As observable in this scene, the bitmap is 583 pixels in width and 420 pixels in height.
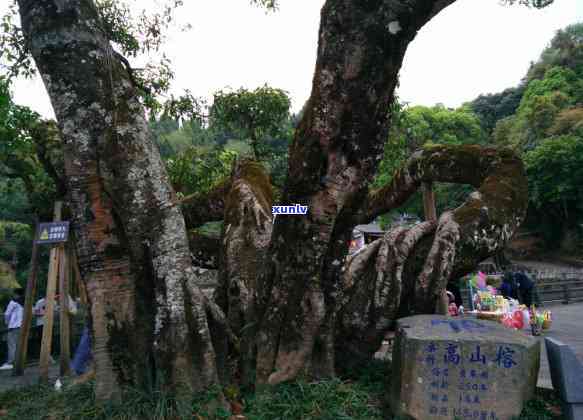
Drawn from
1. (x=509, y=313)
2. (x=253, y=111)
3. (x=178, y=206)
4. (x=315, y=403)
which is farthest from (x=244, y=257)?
(x=509, y=313)

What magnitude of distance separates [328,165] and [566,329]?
348 inches

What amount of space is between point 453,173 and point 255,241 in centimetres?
254

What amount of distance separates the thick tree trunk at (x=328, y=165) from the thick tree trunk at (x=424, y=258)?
0.55 m

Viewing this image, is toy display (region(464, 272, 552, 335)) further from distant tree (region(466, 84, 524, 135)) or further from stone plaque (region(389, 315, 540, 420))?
distant tree (region(466, 84, 524, 135))

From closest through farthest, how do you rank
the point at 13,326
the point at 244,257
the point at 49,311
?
the point at 244,257 → the point at 49,311 → the point at 13,326

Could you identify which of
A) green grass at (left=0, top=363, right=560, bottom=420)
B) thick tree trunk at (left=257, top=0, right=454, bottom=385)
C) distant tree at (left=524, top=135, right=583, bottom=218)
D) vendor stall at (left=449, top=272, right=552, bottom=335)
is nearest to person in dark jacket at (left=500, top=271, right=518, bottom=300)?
vendor stall at (left=449, top=272, right=552, bottom=335)

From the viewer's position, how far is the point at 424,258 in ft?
16.2

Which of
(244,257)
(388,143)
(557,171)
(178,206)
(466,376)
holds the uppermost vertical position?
(557,171)

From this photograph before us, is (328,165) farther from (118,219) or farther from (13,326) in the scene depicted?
(13,326)

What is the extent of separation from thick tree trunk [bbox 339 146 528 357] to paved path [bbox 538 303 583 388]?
1.51 meters

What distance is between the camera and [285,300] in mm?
4109

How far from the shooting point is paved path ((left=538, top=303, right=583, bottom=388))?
6865 millimetres

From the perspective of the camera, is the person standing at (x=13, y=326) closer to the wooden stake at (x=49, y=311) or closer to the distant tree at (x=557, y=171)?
the wooden stake at (x=49, y=311)

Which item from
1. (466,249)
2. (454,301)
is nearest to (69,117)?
(466,249)
